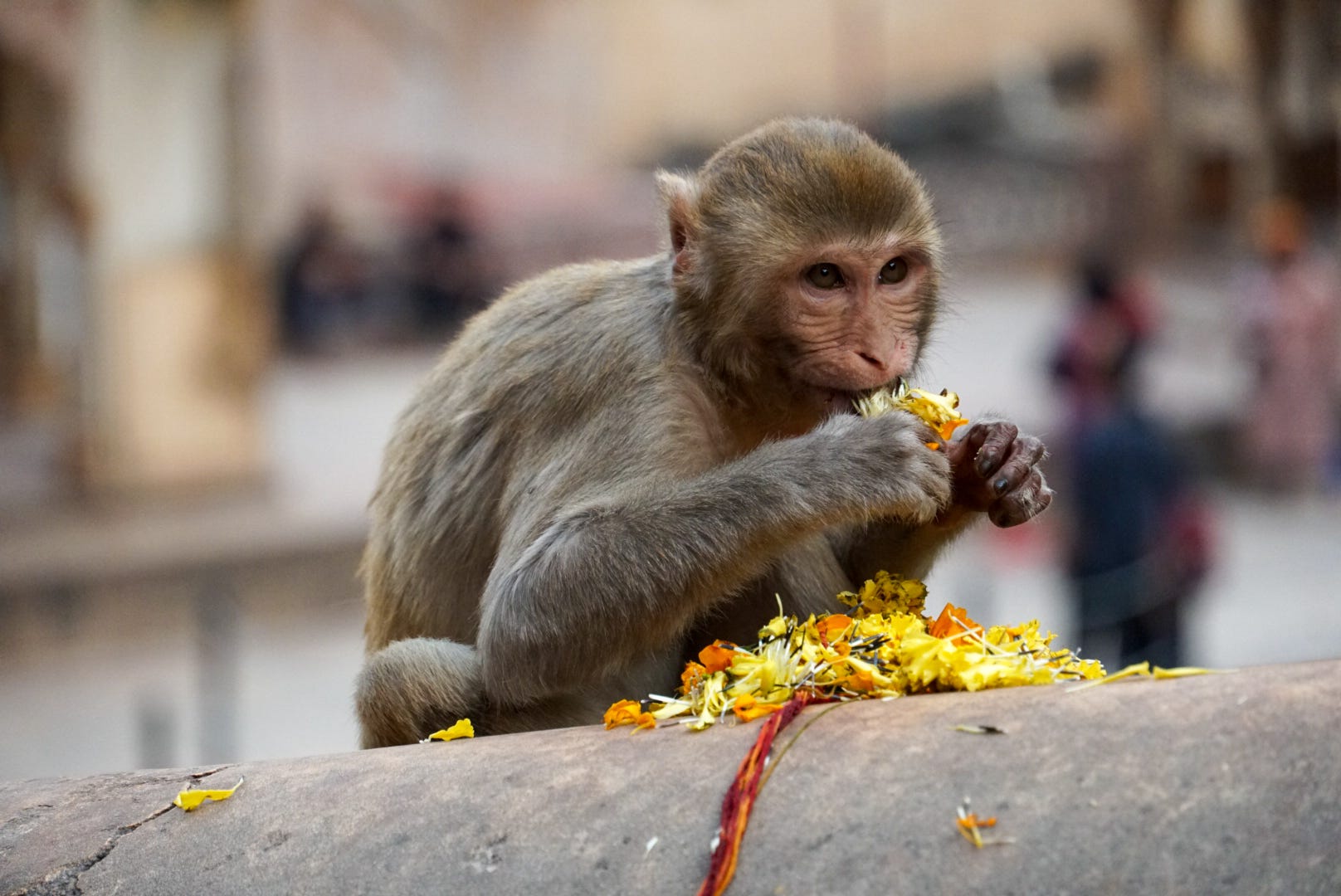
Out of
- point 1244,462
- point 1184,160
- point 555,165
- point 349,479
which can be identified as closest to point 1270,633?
point 1244,462

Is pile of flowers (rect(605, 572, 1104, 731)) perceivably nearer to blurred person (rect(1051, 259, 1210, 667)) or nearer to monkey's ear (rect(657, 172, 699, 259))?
monkey's ear (rect(657, 172, 699, 259))

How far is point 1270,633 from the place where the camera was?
12062 millimetres

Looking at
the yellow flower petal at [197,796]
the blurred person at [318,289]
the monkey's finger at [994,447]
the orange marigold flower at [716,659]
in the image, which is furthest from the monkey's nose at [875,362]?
the blurred person at [318,289]

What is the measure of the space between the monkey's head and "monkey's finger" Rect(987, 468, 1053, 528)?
434mm

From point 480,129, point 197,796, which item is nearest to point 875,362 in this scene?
point 197,796

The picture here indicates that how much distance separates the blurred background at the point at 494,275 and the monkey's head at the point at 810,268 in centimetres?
45

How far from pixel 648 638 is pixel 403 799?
87 cm

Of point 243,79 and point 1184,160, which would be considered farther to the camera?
point 1184,160

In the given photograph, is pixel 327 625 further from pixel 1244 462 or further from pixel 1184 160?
pixel 1184 160

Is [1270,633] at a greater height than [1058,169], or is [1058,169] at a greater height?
[1058,169]

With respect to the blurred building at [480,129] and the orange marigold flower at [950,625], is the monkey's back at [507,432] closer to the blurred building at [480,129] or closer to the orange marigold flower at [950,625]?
the orange marigold flower at [950,625]

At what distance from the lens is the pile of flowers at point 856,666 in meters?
3.38

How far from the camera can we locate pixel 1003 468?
3.80 meters

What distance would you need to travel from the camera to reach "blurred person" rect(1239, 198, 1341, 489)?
16562mm
